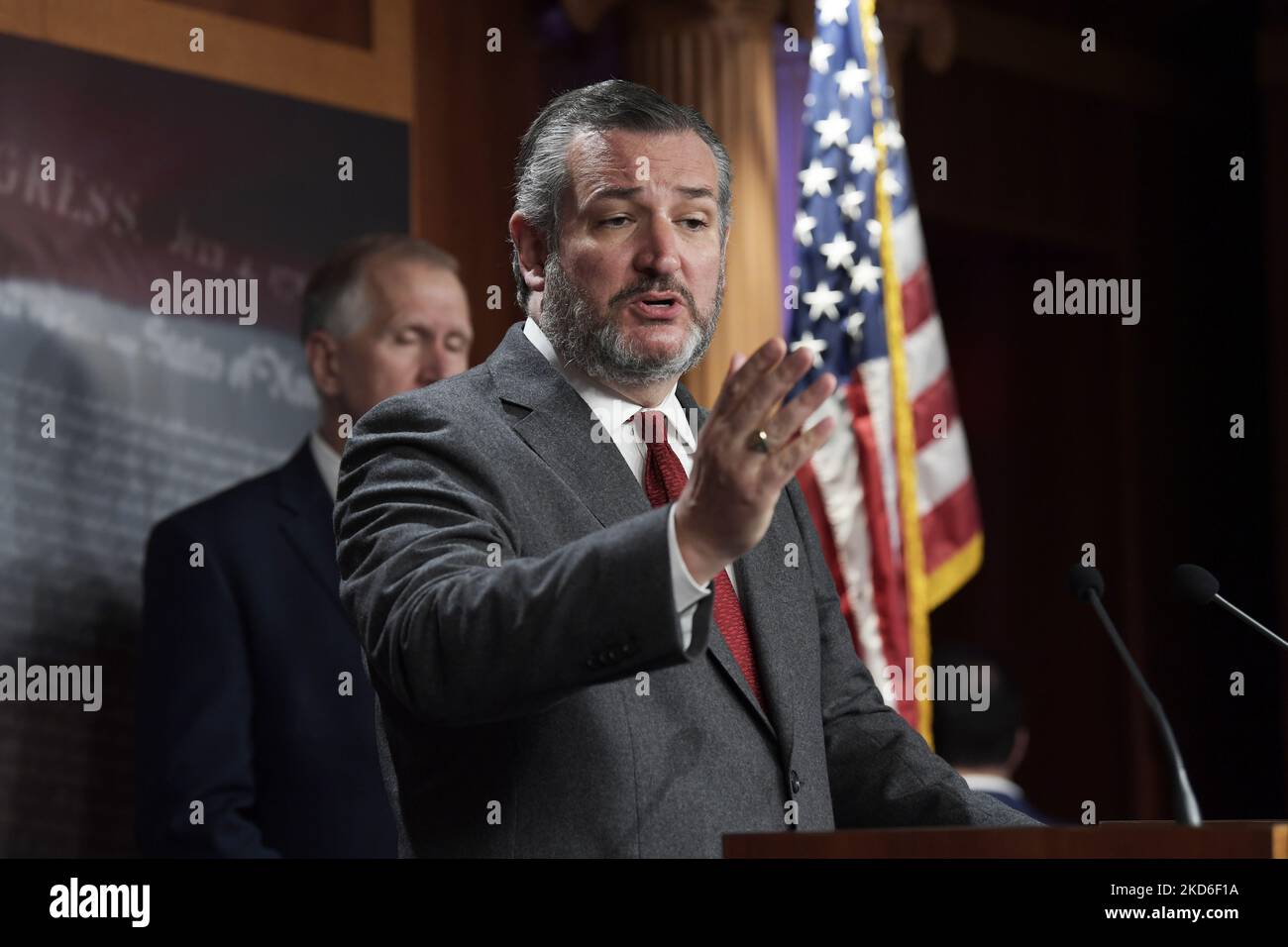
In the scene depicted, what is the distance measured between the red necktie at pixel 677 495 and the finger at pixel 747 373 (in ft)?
1.77

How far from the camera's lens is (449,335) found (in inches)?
179

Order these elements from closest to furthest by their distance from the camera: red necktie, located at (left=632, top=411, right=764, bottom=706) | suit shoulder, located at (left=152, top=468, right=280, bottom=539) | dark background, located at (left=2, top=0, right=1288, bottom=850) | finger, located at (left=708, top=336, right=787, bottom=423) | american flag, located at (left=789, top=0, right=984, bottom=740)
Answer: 1. finger, located at (left=708, top=336, right=787, bottom=423)
2. red necktie, located at (left=632, top=411, right=764, bottom=706)
3. suit shoulder, located at (left=152, top=468, right=280, bottom=539)
4. american flag, located at (left=789, top=0, right=984, bottom=740)
5. dark background, located at (left=2, top=0, right=1288, bottom=850)

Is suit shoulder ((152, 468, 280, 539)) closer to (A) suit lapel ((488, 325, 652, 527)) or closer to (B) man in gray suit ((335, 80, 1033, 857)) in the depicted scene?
(B) man in gray suit ((335, 80, 1033, 857))

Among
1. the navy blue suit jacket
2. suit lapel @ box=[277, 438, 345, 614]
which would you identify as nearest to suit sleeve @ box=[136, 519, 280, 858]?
the navy blue suit jacket

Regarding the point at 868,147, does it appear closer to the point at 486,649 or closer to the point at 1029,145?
the point at 1029,145

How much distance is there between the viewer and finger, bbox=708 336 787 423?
5.81ft

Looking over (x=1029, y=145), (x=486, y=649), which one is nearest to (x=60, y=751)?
(x=486, y=649)

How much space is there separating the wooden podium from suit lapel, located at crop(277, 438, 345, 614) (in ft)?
8.72

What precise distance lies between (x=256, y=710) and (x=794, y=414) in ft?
8.57

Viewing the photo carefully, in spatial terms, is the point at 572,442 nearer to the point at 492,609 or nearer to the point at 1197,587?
the point at 492,609

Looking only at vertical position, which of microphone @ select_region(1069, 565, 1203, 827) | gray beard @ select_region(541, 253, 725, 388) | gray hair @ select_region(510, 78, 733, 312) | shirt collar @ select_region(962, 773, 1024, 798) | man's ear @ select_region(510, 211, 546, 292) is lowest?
shirt collar @ select_region(962, 773, 1024, 798)

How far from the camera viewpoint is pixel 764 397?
70.4 inches

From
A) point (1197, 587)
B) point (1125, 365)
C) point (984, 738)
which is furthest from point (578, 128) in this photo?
point (1125, 365)

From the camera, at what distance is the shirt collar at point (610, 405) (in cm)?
249
